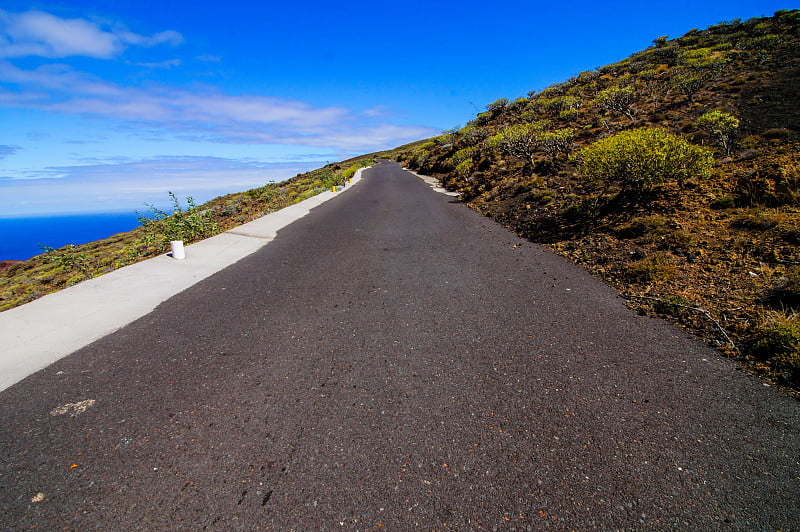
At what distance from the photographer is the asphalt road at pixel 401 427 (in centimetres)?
207

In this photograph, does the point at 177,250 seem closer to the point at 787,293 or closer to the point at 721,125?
the point at 787,293

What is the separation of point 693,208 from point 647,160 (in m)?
1.35

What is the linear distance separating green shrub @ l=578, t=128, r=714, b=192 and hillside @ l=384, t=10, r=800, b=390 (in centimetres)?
3

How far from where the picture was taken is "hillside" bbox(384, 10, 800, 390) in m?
3.99

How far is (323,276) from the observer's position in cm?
627

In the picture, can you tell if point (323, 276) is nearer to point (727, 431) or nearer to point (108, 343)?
point (108, 343)

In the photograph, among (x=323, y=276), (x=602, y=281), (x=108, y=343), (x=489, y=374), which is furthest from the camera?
(x=323, y=276)

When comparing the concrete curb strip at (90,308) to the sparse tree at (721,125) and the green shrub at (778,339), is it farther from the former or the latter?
the sparse tree at (721,125)

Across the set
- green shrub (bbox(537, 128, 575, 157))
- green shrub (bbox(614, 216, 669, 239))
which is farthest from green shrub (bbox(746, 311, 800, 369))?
green shrub (bbox(537, 128, 575, 157))

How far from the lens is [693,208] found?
691 centimetres

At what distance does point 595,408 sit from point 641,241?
15.5ft

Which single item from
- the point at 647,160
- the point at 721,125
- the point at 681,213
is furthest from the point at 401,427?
the point at 721,125

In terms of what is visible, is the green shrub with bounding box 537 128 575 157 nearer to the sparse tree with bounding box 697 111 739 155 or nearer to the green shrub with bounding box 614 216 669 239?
the sparse tree with bounding box 697 111 739 155

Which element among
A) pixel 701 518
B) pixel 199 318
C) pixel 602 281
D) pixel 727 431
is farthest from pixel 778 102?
pixel 199 318
